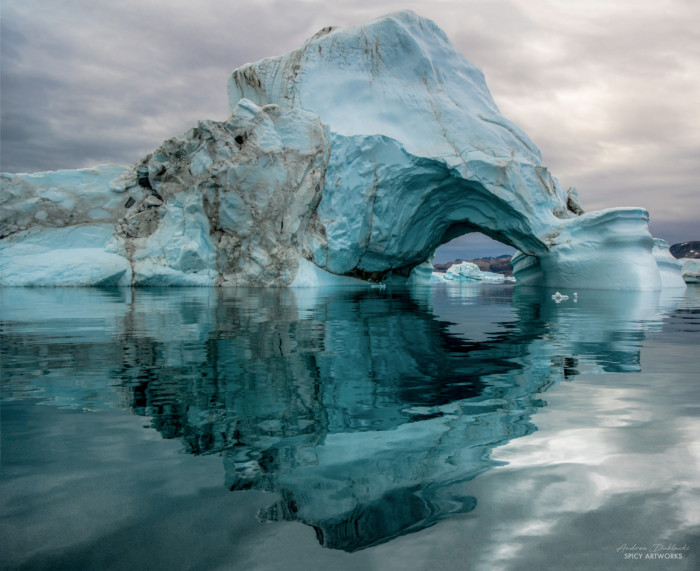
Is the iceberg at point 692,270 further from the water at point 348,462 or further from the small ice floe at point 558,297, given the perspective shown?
the water at point 348,462

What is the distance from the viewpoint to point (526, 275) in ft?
86.0

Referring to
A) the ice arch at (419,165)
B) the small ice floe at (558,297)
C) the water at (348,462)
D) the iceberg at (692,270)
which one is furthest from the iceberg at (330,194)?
the iceberg at (692,270)

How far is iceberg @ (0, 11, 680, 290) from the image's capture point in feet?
61.5

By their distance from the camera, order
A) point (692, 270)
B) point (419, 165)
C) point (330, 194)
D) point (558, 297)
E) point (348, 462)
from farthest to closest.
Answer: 1. point (692, 270)
2. point (330, 194)
3. point (419, 165)
4. point (558, 297)
5. point (348, 462)

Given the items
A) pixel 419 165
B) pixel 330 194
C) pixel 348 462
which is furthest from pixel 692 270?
pixel 348 462

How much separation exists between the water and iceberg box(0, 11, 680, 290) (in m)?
16.1

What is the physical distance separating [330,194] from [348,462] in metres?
19.2

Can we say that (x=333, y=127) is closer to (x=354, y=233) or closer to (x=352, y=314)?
(x=354, y=233)

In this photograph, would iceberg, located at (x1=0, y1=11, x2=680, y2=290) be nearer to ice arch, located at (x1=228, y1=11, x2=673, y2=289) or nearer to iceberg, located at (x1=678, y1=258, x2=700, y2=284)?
ice arch, located at (x1=228, y1=11, x2=673, y2=289)

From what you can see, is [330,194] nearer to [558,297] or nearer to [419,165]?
[419,165]

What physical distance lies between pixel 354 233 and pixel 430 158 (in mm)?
4532

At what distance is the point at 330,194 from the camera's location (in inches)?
804

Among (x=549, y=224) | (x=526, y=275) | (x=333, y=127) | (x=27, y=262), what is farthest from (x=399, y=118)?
(x=27, y=262)

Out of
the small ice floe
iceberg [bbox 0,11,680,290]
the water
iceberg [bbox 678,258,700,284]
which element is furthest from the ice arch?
iceberg [bbox 678,258,700,284]
